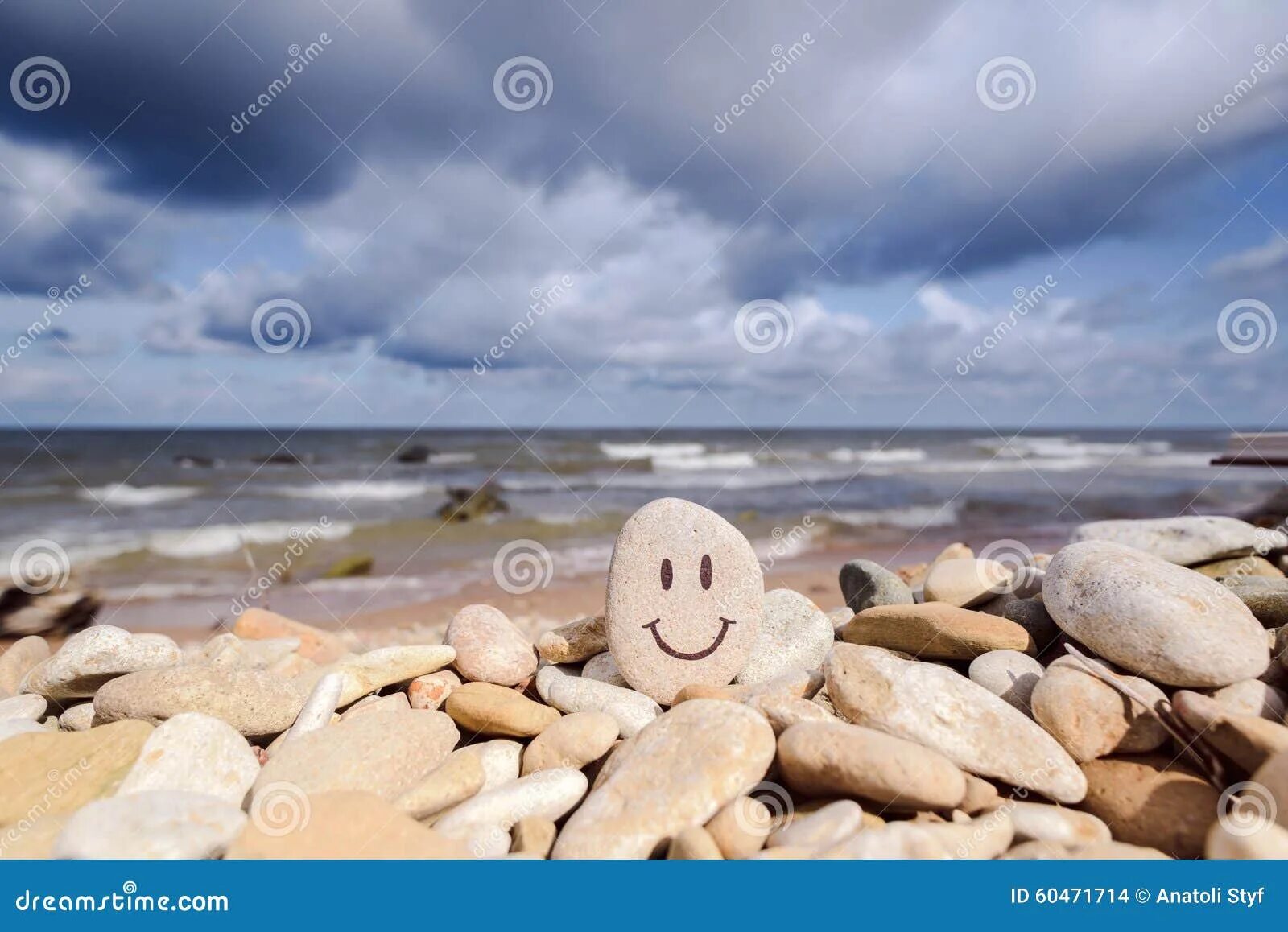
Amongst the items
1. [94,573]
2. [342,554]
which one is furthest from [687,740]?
[94,573]

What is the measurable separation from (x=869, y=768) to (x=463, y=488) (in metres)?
17.2

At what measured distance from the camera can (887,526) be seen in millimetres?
13695

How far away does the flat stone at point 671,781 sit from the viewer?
2484mm

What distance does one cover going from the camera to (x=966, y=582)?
4.42 m

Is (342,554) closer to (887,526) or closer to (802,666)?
(802,666)

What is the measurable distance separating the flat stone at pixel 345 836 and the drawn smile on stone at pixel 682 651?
1.43 meters

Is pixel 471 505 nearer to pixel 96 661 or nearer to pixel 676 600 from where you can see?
pixel 96 661

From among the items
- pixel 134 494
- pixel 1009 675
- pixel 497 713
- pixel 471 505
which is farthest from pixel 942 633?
pixel 134 494

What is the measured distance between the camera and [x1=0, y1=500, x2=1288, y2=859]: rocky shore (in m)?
2.47

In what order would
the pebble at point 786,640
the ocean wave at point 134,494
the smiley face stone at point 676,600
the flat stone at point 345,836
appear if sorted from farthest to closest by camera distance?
1. the ocean wave at point 134,494
2. the pebble at point 786,640
3. the smiley face stone at point 676,600
4. the flat stone at point 345,836

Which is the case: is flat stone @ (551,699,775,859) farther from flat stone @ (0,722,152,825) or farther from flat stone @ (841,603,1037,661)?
flat stone @ (0,722,152,825)

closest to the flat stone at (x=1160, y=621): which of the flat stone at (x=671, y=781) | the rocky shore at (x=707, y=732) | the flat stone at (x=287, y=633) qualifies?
the rocky shore at (x=707, y=732)

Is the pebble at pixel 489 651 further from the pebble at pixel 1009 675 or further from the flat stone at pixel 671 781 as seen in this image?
the pebble at pixel 1009 675
